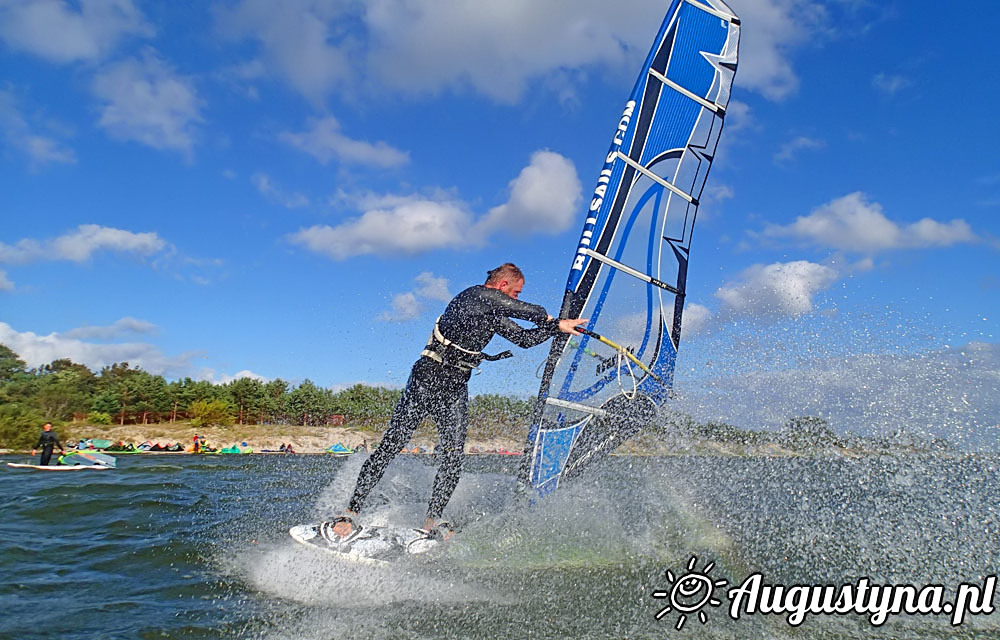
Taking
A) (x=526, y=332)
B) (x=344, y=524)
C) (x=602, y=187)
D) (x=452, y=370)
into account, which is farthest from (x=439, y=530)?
(x=602, y=187)

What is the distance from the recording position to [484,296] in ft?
14.4

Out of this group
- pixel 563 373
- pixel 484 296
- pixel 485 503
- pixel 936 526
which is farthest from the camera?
pixel 485 503

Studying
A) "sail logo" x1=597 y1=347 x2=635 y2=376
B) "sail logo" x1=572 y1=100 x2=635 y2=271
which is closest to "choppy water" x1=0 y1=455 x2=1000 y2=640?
"sail logo" x1=597 y1=347 x2=635 y2=376

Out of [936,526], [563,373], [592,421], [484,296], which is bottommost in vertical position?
[936,526]

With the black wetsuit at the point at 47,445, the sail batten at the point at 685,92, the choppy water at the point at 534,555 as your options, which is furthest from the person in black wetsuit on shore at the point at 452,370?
the black wetsuit at the point at 47,445

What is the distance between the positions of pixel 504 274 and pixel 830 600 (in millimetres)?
3016

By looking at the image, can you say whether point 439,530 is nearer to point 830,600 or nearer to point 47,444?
point 830,600

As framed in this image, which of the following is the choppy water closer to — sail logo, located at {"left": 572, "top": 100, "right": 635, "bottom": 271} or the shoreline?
the shoreline

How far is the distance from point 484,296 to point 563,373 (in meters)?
1.19

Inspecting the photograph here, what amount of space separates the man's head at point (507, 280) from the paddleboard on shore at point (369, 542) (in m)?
1.96

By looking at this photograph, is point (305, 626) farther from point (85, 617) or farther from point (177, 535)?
point (177, 535)

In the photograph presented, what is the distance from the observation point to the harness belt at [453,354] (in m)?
4.49

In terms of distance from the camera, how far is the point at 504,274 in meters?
4.61

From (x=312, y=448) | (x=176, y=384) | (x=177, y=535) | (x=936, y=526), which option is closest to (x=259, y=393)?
(x=176, y=384)
